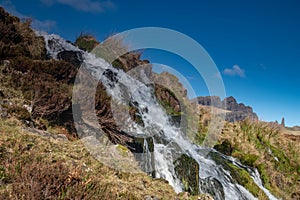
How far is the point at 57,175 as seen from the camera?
3172 mm

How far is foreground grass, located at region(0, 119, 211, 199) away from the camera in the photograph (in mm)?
2879

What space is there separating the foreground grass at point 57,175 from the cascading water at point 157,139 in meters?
2.31

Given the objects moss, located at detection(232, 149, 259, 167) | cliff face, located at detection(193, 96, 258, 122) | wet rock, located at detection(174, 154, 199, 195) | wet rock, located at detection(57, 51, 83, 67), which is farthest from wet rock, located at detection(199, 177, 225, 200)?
wet rock, located at detection(57, 51, 83, 67)

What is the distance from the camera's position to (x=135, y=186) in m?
4.54

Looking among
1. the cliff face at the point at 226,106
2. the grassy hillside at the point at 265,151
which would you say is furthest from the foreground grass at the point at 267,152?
the cliff face at the point at 226,106

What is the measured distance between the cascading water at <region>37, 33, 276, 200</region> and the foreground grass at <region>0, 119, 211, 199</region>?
90.9 inches

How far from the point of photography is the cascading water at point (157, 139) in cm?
748

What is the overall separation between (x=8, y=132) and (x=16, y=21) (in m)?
9.75

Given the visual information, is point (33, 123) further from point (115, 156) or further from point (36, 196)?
point (36, 196)

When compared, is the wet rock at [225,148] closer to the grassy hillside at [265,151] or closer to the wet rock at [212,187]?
the grassy hillside at [265,151]

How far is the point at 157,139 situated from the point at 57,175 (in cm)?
583

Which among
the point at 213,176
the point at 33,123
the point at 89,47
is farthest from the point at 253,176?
the point at 89,47

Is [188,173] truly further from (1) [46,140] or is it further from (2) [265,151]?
(2) [265,151]

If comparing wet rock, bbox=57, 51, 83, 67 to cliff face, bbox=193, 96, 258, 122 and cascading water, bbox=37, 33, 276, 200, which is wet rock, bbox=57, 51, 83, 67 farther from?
cliff face, bbox=193, 96, 258, 122
